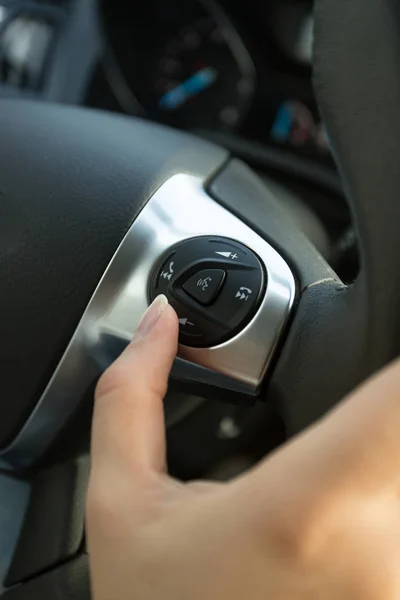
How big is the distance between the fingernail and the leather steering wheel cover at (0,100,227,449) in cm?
6

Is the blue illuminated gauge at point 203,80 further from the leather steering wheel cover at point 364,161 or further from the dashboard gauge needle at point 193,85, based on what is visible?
the leather steering wheel cover at point 364,161

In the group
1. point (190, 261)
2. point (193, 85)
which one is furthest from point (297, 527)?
point (193, 85)

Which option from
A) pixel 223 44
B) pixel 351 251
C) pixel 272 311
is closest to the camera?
pixel 272 311

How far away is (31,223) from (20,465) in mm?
178

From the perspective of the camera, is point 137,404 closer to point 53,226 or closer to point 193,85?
point 53,226

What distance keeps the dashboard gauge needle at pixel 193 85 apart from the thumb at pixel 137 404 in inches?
29.9

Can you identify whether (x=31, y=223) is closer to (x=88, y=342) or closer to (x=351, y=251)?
(x=88, y=342)

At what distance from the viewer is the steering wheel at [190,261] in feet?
1.26

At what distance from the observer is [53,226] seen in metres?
0.51

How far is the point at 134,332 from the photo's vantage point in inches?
18.5

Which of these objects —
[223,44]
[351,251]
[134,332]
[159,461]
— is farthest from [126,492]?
[223,44]

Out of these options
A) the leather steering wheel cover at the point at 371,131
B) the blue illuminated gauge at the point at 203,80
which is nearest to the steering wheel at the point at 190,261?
the leather steering wheel cover at the point at 371,131

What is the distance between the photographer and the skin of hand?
0.94ft

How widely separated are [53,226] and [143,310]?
94mm
